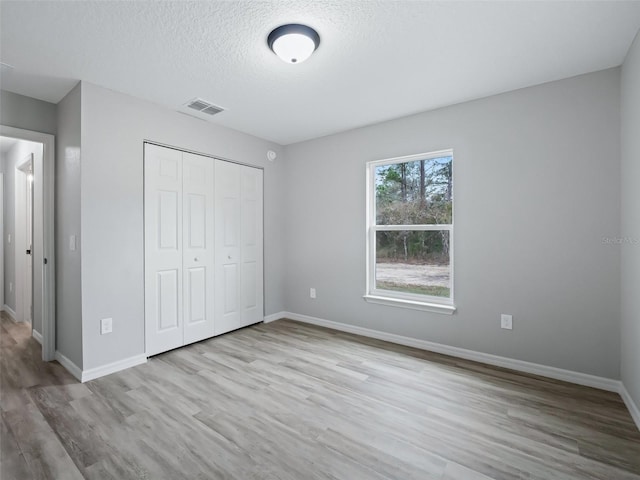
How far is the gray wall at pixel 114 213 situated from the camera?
262 centimetres

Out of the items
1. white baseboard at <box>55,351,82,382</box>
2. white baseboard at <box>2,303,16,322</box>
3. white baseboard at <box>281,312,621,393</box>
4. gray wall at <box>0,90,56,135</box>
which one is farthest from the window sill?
white baseboard at <box>2,303,16,322</box>

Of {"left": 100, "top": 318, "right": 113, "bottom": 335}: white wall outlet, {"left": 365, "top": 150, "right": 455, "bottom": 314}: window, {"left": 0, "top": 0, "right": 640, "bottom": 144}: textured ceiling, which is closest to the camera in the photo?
{"left": 0, "top": 0, "right": 640, "bottom": 144}: textured ceiling

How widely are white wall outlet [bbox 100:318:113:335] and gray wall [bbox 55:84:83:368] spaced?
0.15m

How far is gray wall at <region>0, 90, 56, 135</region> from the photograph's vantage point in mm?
2709

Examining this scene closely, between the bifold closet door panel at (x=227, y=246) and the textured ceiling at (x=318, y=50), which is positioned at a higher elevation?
the textured ceiling at (x=318, y=50)

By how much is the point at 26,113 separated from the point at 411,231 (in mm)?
3873

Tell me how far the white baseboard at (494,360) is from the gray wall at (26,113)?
11.9 ft

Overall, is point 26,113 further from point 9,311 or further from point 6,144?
point 9,311

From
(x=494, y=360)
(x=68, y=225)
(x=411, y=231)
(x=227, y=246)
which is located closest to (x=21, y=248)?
(x=68, y=225)

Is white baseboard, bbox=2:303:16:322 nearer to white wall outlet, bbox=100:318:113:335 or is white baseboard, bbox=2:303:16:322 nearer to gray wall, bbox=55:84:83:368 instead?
gray wall, bbox=55:84:83:368

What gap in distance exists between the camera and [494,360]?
9.35 ft

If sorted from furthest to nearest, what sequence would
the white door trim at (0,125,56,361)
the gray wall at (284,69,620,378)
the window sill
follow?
the window sill → the white door trim at (0,125,56,361) → the gray wall at (284,69,620,378)

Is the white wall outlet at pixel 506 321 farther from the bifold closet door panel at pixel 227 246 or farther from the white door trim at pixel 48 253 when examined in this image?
the white door trim at pixel 48 253

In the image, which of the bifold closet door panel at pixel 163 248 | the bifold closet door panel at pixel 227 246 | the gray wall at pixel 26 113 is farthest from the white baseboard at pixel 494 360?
the gray wall at pixel 26 113
